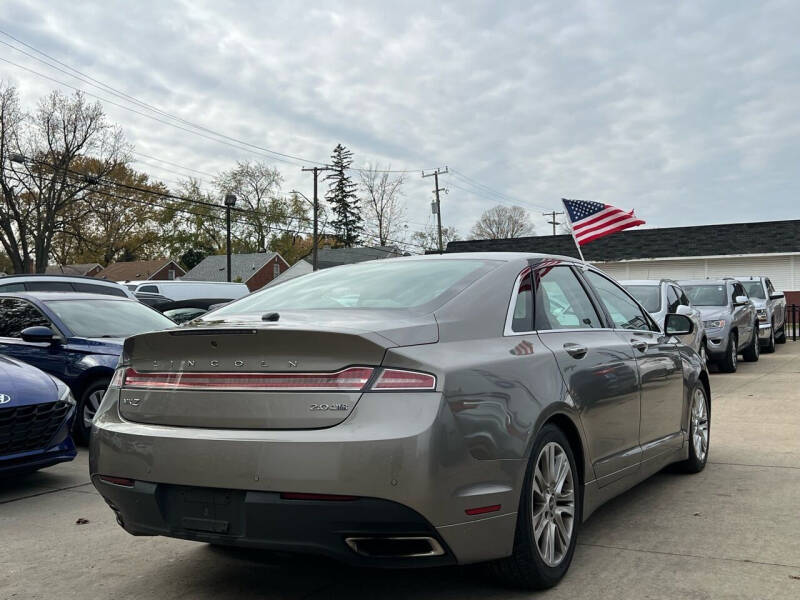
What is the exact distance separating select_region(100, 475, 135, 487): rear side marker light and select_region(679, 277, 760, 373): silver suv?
493 inches

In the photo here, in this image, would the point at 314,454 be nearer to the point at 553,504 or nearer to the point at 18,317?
the point at 553,504

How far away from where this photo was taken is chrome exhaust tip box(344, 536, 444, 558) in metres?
3.08

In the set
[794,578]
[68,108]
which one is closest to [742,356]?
[794,578]

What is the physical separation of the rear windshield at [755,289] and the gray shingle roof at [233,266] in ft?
187

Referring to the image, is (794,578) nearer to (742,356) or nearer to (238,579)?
(238,579)

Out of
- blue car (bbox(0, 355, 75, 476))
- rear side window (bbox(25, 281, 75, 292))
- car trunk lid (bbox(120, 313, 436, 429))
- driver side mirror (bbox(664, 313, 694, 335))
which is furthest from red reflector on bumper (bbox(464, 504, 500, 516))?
rear side window (bbox(25, 281, 75, 292))

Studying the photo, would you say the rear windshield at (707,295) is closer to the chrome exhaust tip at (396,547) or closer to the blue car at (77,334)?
the blue car at (77,334)

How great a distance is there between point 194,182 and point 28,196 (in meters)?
30.4

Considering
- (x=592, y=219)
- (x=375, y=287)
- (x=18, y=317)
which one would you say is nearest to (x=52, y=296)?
(x=18, y=317)

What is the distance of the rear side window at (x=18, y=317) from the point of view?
847cm

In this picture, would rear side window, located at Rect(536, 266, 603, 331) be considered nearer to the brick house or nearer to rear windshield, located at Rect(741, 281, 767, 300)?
rear windshield, located at Rect(741, 281, 767, 300)

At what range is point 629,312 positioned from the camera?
5465 millimetres

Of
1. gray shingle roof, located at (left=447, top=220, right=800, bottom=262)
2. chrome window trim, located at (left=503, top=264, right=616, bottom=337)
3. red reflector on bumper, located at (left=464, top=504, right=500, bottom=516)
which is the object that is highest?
gray shingle roof, located at (left=447, top=220, right=800, bottom=262)

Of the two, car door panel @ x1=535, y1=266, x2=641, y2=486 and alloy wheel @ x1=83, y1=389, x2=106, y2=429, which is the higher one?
car door panel @ x1=535, y1=266, x2=641, y2=486
